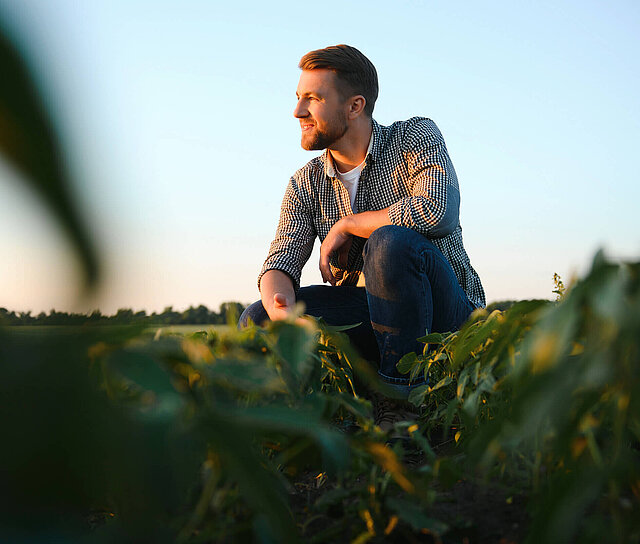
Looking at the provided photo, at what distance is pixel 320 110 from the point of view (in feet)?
10.4

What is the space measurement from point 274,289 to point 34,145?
260 centimetres

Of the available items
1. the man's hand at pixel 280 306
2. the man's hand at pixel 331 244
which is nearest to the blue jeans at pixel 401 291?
the man's hand at pixel 280 306

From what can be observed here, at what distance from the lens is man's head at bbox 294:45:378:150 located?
10.3 feet

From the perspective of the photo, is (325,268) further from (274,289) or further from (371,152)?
(371,152)

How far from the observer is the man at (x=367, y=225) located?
218cm

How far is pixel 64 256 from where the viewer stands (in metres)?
0.25

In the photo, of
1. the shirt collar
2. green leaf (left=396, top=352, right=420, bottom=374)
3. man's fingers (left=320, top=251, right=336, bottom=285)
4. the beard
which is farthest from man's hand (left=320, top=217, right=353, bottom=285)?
green leaf (left=396, top=352, right=420, bottom=374)

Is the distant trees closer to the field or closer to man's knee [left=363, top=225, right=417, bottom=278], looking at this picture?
the field

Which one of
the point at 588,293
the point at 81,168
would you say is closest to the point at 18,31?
the point at 81,168

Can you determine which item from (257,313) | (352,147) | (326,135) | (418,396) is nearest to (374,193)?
(352,147)

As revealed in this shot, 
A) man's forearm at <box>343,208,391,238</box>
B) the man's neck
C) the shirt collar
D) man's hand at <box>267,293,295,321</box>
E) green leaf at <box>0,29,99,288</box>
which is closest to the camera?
green leaf at <box>0,29,99,288</box>

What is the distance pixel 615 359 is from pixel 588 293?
0.18ft

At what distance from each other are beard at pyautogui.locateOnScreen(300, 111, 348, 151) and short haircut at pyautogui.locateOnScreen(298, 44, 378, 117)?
193mm

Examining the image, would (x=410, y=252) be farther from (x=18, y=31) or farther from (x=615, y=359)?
(x=18, y=31)
